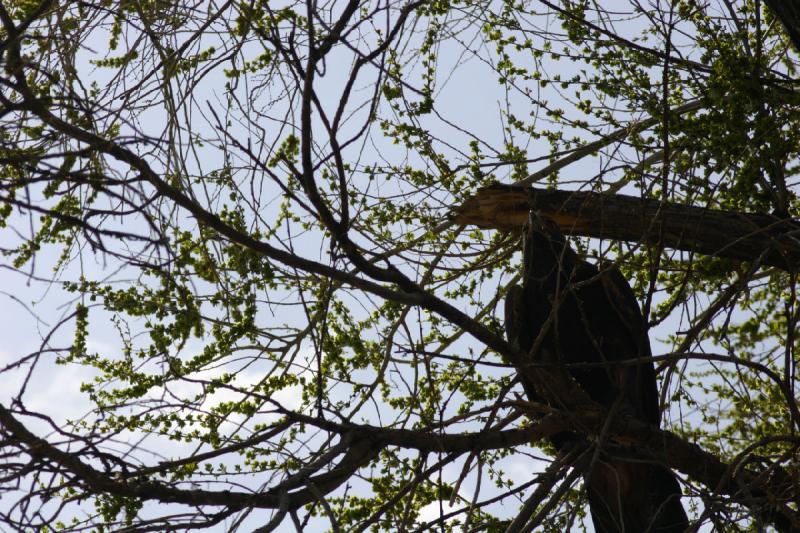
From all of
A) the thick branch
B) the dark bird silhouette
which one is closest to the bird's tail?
the dark bird silhouette

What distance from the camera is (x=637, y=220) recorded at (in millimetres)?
3855

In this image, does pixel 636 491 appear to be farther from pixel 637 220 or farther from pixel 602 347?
pixel 637 220

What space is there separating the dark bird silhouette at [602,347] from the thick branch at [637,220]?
105 mm

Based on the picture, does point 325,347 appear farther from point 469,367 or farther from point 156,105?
point 156,105

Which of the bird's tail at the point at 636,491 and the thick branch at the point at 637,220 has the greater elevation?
the thick branch at the point at 637,220

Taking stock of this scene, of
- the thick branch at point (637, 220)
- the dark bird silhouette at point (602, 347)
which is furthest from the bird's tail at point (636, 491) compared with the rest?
the thick branch at point (637, 220)

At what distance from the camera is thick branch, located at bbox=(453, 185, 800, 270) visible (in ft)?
12.1

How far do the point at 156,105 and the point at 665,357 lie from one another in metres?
2.06

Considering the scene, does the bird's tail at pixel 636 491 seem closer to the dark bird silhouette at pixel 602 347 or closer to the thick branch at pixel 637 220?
the dark bird silhouette at pixel 602 347

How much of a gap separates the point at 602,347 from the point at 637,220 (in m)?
0.65

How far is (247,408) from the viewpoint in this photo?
3.82 m

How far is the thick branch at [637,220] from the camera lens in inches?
145

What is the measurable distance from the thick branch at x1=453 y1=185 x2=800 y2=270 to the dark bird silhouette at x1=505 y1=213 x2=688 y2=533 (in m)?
0.11

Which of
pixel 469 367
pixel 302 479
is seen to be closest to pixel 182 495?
pixel 302 479
